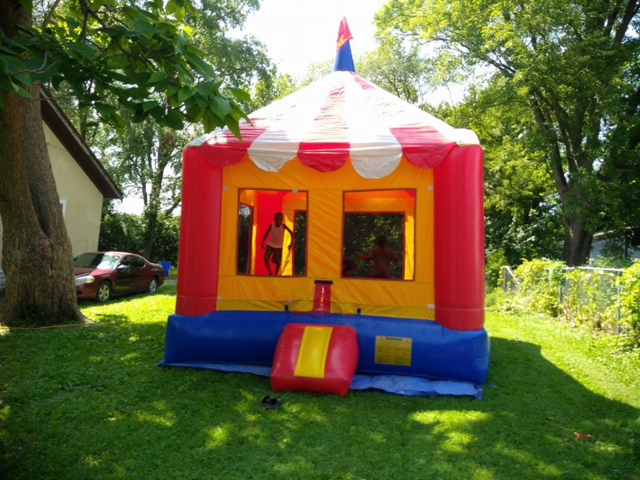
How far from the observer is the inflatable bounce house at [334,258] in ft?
19.0

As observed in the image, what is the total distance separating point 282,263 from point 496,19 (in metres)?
15.7

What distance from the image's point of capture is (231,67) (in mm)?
23359

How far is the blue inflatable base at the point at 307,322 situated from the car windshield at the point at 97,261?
8102mm

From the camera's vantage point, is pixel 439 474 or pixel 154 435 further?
pixel 154 435

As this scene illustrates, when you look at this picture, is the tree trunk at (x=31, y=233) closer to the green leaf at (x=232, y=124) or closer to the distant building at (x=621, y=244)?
the green leaf at (x=232, y=124)

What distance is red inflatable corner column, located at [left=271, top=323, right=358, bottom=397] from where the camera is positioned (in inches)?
208

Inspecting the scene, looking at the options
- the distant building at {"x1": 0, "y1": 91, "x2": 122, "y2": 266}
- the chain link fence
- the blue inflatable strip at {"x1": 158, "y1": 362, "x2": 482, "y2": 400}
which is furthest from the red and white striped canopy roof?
the distant building at {"x1": 0, "y1": 91, "x2": 122, "y2": 266}

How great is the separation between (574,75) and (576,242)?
5.92 meters

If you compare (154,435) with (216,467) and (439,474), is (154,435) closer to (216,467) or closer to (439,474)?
(216,467)

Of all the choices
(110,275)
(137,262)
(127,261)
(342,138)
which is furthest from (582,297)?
(137,262)

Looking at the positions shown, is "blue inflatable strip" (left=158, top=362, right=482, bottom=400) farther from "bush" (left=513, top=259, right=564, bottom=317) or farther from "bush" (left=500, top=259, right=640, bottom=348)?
"bush" (left=513, top=259, right=564, bottom=317)

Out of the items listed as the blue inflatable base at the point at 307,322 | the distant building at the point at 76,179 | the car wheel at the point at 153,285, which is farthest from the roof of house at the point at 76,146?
the blue inflatable base at the point at 307,322

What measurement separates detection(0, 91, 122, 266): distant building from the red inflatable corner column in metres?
11.5

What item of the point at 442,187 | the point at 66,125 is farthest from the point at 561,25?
the point at 66,125
